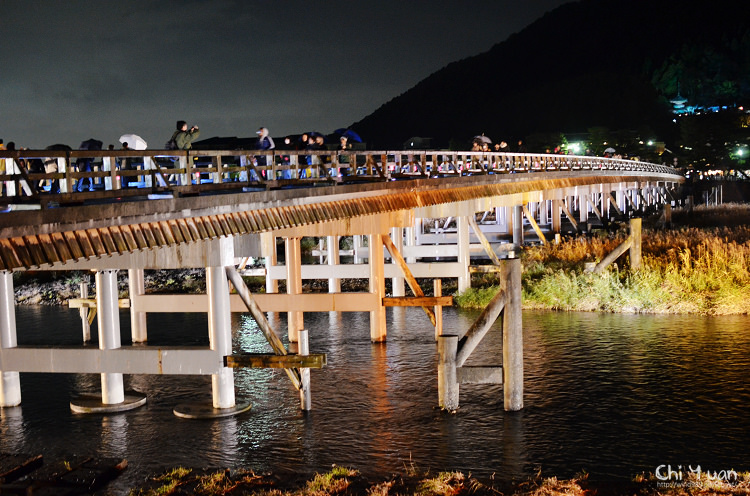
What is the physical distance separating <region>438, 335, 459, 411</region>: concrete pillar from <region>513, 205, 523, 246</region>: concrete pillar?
20.6 m

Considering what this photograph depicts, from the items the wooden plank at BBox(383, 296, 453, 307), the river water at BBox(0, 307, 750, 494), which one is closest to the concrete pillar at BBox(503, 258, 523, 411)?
the river water at BBox(0, 307, 750, 494)

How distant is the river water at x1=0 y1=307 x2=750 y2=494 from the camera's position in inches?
480

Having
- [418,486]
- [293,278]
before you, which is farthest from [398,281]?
[418,486]

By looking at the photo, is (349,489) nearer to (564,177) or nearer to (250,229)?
(250,229)

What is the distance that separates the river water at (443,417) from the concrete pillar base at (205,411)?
0.56 feet

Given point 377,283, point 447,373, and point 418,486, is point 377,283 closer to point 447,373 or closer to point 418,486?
point 447,373

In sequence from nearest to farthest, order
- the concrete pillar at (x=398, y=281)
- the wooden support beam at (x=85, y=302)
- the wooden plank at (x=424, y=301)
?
the wooden plank at (x=424, y=301) < the wooden support beam at (x=85, y=302) < the concrete pillar at (x=398, y=281)

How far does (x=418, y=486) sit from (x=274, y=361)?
3834 millimetres

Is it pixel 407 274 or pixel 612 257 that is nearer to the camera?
pixel 407 274

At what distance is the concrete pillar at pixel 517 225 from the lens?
3472cm

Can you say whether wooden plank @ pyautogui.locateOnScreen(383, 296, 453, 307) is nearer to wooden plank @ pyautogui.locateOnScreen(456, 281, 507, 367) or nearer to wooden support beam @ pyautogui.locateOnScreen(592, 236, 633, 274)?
wooden plank @ pyautogui.locateOnScreen(456, 281, 507, 367)

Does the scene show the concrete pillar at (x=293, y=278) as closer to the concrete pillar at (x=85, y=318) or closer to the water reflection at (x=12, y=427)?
the concrete pillar at (x=85, y=318)

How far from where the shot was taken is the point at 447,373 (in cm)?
1405

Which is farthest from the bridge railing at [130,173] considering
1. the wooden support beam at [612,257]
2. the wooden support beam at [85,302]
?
the wooden support beam at [612,257]
